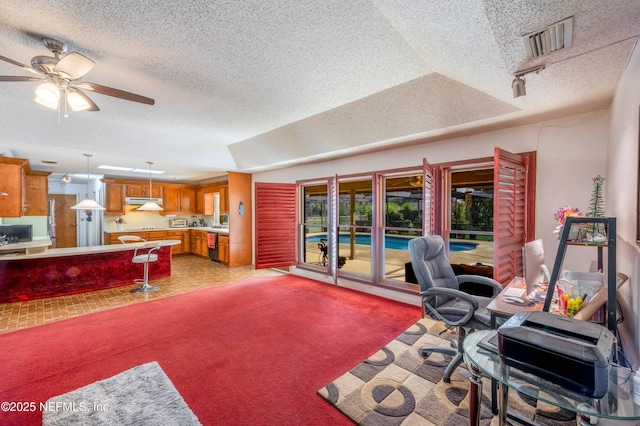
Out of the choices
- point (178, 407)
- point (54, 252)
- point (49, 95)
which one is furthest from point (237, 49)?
point (54, 252)

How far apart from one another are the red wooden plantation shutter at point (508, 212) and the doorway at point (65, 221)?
1015 cm

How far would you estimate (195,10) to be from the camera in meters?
1.55

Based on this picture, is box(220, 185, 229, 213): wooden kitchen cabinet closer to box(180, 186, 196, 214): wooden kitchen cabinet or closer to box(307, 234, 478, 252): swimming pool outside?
box(180, 186, 196, 214): wooden kitchen cabinet

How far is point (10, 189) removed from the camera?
14.0 ft

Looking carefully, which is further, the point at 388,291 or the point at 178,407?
the point at 388,291

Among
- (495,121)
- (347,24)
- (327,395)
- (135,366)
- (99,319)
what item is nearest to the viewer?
(347,24)

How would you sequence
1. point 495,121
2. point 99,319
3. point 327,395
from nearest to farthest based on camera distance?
point 327,395
point 495,121
point 99,319

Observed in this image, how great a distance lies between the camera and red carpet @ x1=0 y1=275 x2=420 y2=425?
76.2 inches

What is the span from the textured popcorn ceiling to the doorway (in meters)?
4.57

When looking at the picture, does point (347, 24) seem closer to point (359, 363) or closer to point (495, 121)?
point (495, 121)

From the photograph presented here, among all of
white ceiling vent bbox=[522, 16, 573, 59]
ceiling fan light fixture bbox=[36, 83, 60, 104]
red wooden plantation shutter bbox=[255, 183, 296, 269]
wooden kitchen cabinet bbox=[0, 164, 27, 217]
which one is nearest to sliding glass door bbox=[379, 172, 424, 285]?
red wooden plantation shutter bbox=[255, 183, 296, 269]

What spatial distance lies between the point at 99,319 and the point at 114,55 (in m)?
3.13

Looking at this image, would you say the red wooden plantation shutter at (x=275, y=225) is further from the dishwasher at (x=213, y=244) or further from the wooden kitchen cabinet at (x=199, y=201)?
the wooden kitchen cabinet at (x=199, y=201)

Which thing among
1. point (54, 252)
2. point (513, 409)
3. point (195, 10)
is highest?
point (195, 10)
